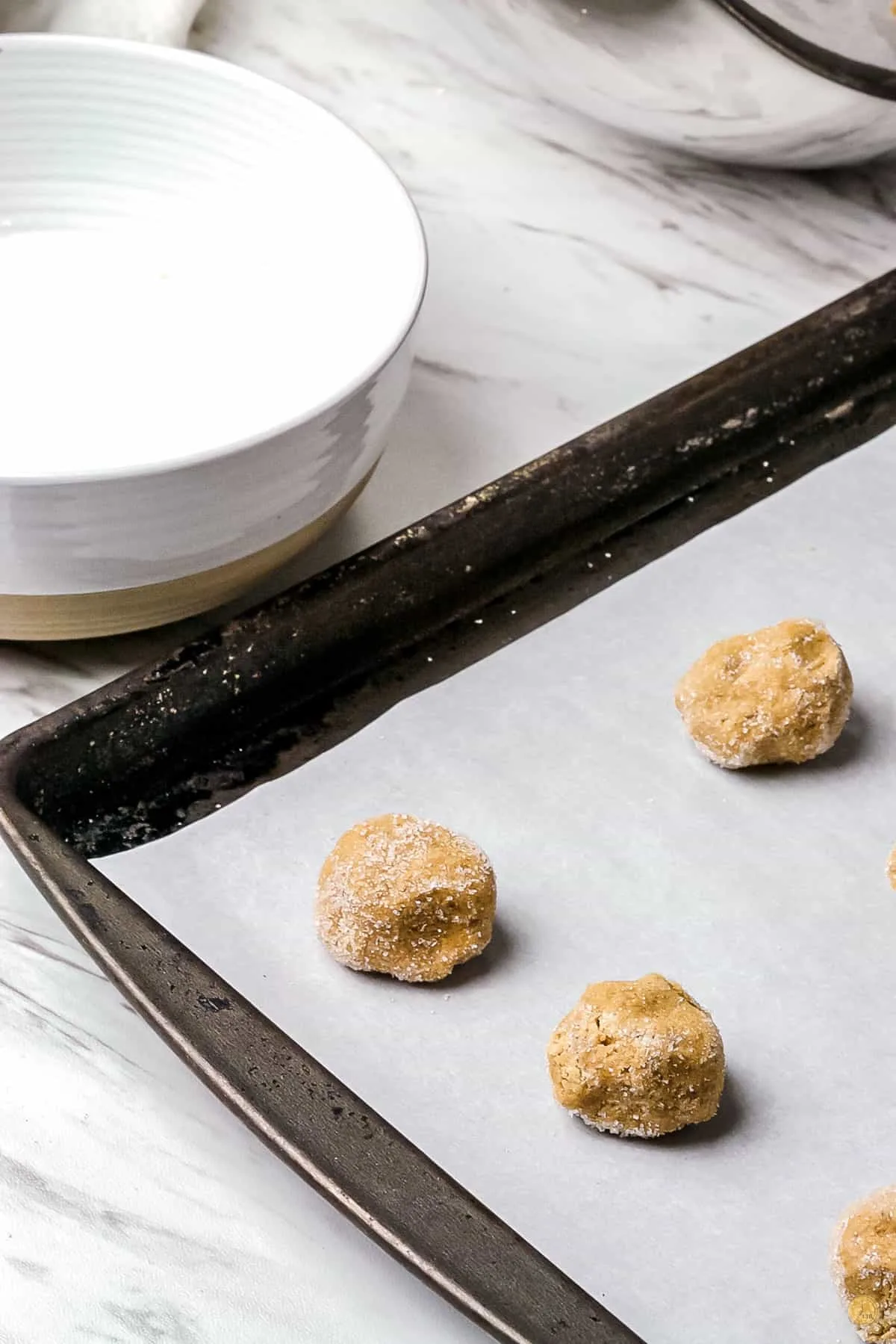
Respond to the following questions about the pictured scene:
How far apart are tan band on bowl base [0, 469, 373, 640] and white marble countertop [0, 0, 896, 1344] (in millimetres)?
55

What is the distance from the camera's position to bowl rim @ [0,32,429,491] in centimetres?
75

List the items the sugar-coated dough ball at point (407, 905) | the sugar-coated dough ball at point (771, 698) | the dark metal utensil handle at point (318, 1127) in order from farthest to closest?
the sugar-coated dough ball at point (771, 698), the sugar-coated dough ball at point (407, 905), the dark metal utensil handle at point (318, 1127)

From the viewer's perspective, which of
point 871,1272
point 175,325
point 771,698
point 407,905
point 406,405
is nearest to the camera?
point 871,1272

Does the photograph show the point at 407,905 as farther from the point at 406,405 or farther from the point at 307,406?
the point at 406,405

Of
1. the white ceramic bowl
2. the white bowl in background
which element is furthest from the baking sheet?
the white bowl in background

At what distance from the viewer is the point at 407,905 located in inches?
29.1

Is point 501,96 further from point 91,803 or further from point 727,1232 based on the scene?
point 727,1232

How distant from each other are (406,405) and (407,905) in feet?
1.56

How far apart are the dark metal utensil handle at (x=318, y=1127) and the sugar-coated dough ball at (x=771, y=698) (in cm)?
29

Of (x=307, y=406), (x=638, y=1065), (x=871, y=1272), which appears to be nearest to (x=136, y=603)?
(x=307, y=406)

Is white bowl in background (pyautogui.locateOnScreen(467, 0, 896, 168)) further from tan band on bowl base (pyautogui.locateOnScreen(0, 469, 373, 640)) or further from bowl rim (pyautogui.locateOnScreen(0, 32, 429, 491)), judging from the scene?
tan band on bowl base (pyautogui.locateOnScreen(0, 469, 373, 640))

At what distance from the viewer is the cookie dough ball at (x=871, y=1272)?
63 centimetres

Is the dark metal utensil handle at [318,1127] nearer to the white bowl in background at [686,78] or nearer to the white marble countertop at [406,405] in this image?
the white marble countertop at [406,405]

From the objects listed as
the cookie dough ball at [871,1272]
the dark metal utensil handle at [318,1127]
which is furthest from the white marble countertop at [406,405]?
the cookie dough ball at [871,1272]
